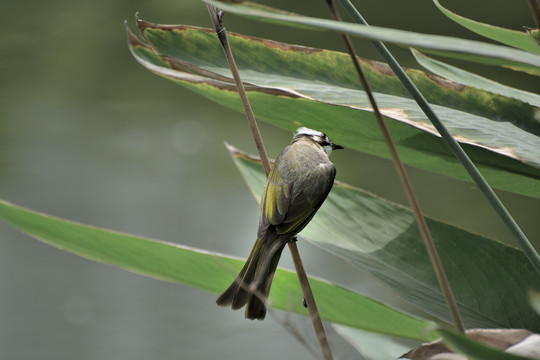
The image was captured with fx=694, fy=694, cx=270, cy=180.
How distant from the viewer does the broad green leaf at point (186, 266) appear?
0.45 m

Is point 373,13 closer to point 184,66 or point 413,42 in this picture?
point 184,66

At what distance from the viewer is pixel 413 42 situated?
10.1 inches

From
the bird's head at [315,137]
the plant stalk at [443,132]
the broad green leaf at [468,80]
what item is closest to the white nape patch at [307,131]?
the bird's head at [315,137]

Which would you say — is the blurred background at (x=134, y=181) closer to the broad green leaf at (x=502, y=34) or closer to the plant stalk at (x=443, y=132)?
the broad green leaf at (x=502, y=34)

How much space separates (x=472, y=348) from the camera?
25 centimetres

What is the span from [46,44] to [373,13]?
1500mm

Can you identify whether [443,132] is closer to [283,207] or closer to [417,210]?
[417,210]

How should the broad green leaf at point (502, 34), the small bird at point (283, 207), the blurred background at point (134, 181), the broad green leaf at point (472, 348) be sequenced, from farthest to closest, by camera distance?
1. the blurred background at point (134, 181)
2. the broad green leaf at point (502, 34)
3. the small bird at point (283, 207)
4. the broad green leaf at point (472, 348)

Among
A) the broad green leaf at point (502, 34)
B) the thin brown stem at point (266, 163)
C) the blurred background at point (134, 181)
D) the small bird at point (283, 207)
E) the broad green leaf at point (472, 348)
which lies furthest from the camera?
the blurred background at point (134, 181)

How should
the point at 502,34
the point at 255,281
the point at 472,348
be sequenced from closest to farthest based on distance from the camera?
the point at 472,348 < the point at 255,281 < the point at 502,34

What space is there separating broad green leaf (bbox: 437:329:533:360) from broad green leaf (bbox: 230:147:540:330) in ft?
A: 0.94

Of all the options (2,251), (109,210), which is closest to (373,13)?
(109,210)

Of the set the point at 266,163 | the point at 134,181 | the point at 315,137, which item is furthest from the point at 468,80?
the point at 134,181

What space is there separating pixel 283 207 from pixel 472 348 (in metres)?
0.31
